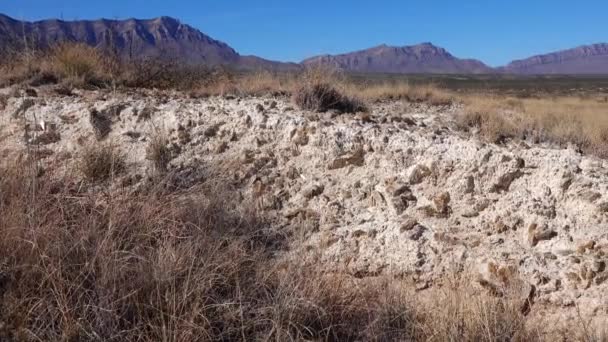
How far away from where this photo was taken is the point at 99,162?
18.4 ft

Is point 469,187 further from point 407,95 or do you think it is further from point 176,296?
point 407,95

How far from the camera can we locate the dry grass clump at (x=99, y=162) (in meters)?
5.47

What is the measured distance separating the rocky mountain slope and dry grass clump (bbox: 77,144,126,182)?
144mm

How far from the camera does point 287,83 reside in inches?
343

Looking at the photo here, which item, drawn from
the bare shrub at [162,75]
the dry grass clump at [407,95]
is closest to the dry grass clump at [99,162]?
the bare shrub at [162,75]

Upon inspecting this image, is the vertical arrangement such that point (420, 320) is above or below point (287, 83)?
below

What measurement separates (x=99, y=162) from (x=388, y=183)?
2842mm

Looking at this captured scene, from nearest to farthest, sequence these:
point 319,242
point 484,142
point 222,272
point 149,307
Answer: point 149,307, point 222,272, point 319,242, point 484,142

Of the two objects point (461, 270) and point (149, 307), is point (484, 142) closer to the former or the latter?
point (461, 270)

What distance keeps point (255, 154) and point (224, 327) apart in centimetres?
315

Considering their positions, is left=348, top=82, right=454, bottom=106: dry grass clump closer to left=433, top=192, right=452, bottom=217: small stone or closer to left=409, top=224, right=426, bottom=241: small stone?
left=433, top=192, right=452, bottom=217: small stone

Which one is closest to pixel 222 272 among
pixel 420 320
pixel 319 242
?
pixel 420 320

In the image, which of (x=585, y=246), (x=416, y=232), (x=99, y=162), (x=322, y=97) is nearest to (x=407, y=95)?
(x=322, y=97)

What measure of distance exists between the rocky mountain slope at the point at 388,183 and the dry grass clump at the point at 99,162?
5.7 inches
